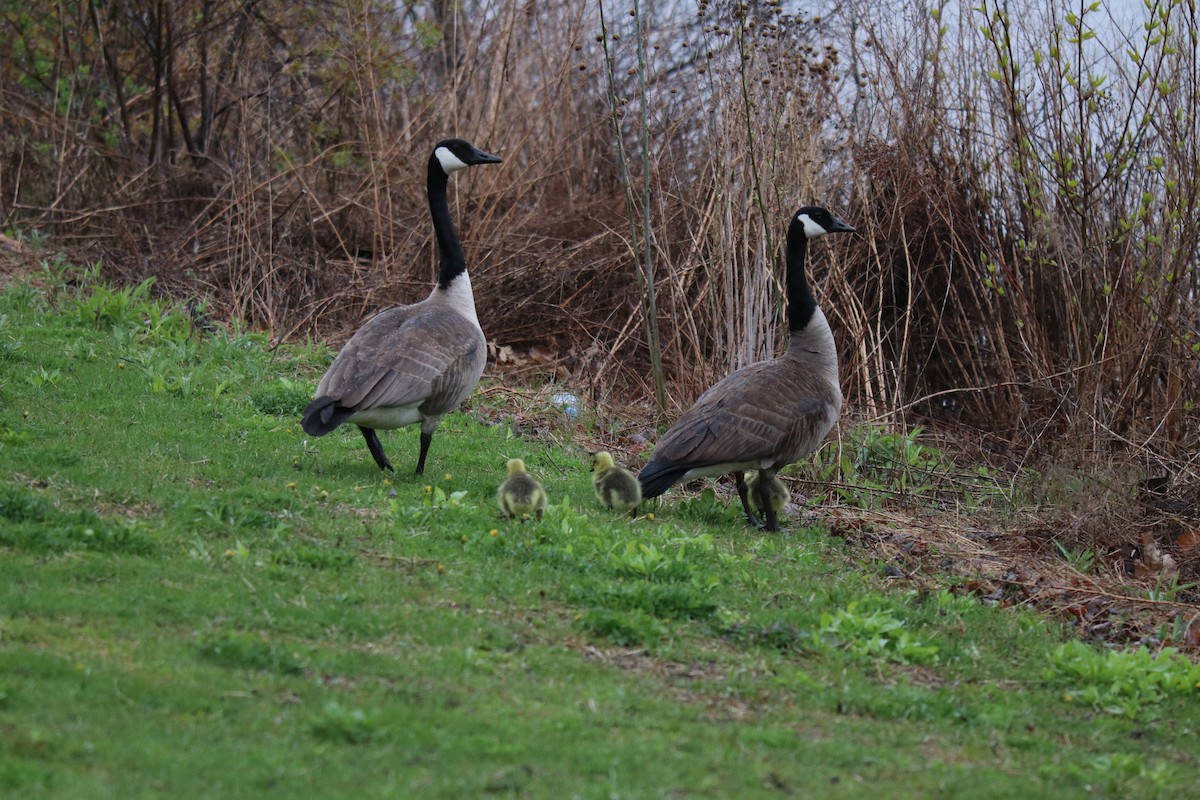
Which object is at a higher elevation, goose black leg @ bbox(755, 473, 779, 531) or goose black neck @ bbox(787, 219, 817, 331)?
goose black neck @ bbox(787, 219, 817, 331)

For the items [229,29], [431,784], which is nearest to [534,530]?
[431,784]

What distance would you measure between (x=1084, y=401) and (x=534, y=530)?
235 inches

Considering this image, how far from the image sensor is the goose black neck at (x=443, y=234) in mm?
10516

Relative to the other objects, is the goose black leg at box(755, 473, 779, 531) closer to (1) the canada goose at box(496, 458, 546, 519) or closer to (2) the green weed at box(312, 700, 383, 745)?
(1) the canada goose at box(496, 458, 546, 519)

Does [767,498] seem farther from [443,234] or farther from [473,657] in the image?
[473,657]

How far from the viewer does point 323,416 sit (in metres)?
8.56

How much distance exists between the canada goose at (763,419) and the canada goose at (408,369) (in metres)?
1.67

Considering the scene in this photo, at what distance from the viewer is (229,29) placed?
18.3 metres

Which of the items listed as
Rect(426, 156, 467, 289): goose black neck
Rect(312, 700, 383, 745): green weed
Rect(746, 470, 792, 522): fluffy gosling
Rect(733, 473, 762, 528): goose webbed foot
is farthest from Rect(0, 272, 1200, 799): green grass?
Rect(426, 156, 467, 289): goose black neck

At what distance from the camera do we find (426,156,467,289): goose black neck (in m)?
10.5

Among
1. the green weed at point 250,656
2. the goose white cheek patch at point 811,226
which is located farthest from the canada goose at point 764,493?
the green weed at point 250,656

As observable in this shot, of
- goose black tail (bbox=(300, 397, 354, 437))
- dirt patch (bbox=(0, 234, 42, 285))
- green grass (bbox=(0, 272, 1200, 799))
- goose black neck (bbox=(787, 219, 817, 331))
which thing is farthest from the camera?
dirt patch (bbox=(0, 234, 42, 285))

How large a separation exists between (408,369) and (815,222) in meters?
3.73

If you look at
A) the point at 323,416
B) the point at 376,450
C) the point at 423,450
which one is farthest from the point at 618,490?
the point at 323,416
